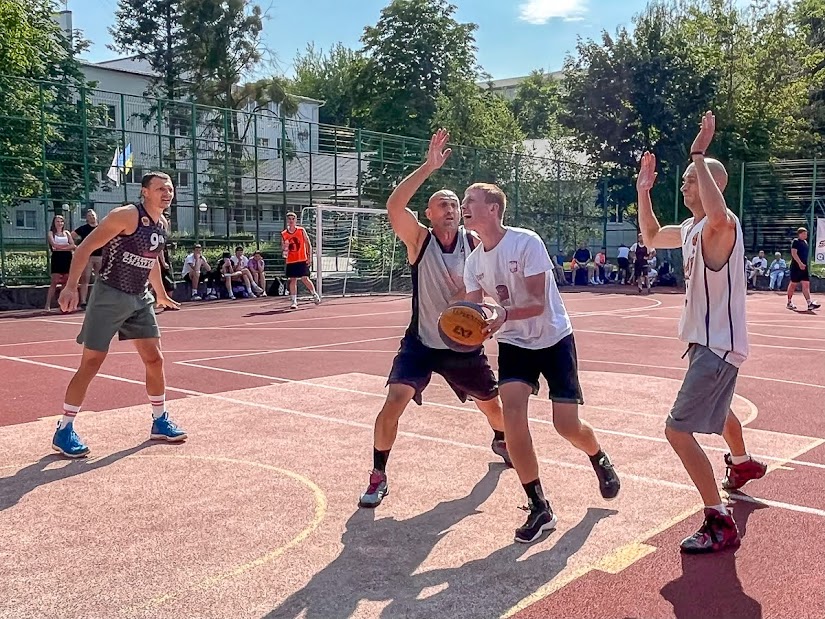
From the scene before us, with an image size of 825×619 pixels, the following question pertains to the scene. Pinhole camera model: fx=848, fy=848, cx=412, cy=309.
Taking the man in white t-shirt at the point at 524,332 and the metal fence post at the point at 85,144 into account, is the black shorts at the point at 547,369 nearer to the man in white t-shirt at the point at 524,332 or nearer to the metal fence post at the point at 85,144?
the man in white t-shirt at the point at 524,332

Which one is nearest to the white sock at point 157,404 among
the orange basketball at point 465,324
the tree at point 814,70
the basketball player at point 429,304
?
the basketball player at point 429,304

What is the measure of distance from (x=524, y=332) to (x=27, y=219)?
19199 mm

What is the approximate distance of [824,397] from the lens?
8.63 meters

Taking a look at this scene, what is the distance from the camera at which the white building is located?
2131 cm

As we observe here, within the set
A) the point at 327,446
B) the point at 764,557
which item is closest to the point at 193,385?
the point at 327,446

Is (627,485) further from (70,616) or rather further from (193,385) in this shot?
(193,385)

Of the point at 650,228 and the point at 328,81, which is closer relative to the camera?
the point at 650,228

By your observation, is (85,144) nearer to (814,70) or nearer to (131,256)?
(131,256)

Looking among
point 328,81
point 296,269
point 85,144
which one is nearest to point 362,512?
point 296,269

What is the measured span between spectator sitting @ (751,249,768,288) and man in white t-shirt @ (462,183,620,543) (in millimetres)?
27568

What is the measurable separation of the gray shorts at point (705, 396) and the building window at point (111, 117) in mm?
20200

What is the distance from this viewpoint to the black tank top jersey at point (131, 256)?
6270 millimetres

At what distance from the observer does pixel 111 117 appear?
72.5 ft

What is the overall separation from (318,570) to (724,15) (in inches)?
1594
